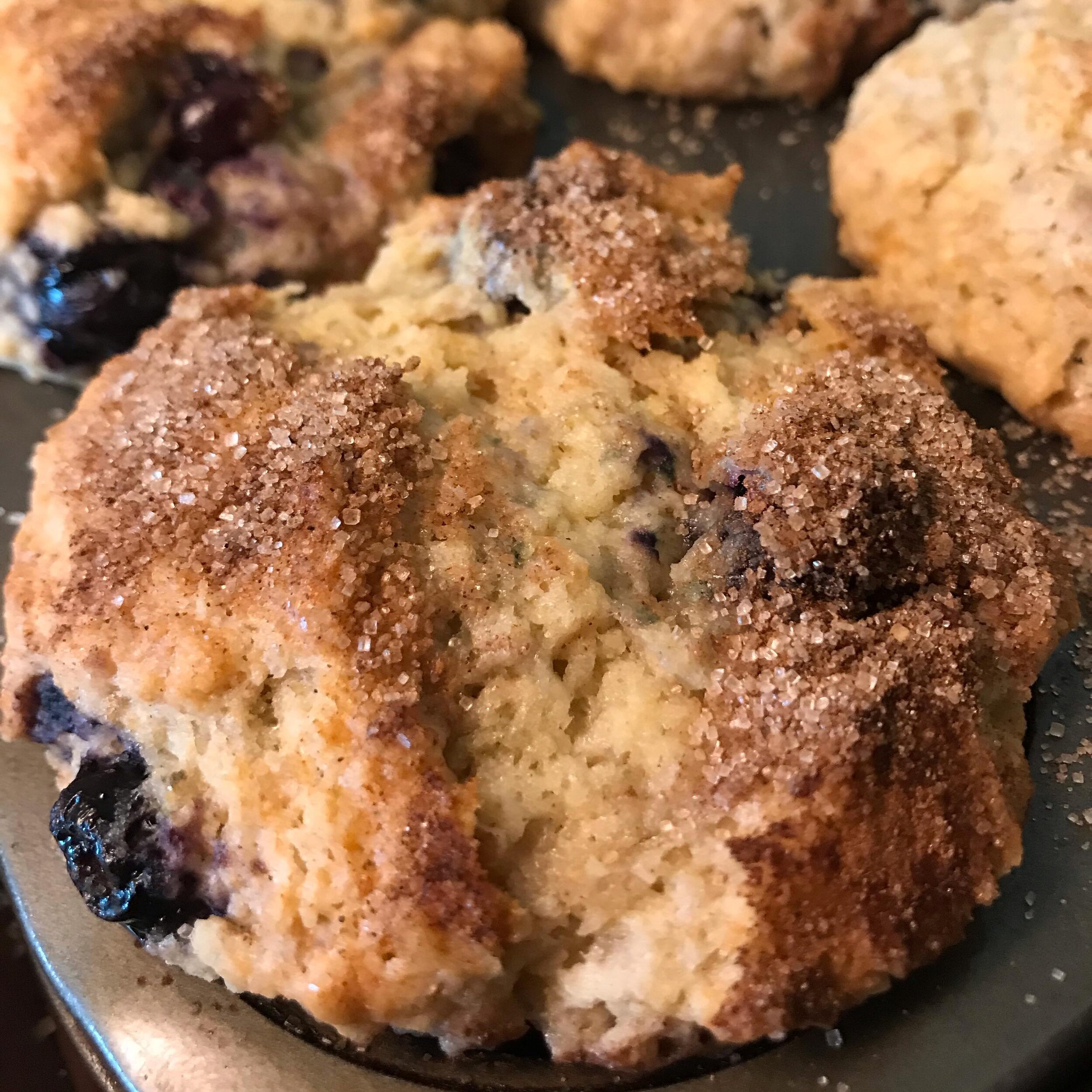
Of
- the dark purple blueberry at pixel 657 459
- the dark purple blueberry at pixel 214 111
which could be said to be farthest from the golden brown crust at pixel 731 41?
the dark purple blueberry at pixel 657 459

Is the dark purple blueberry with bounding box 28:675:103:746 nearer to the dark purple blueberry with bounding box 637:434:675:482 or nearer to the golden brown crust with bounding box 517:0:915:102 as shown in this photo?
the dark purple blueberry with bounding box 637:434:675:482

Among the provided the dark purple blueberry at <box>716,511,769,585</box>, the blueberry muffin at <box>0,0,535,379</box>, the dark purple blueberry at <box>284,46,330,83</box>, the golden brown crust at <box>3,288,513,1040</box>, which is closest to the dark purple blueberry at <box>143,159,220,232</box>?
the blueberry muffin at <box>0,0,535,379</box>

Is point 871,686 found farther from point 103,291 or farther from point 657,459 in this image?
point 103,291

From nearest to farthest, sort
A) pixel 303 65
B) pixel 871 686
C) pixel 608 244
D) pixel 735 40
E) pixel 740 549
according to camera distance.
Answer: pixel 871 686, pixel 740 549, pixel 608 244, pixel 303 65, pixel 735 40

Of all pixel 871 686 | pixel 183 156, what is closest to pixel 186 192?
pixel 183 156

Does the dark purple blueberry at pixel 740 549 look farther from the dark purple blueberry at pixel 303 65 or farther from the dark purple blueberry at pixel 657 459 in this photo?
the dark purple blueberry at pixel 303 65

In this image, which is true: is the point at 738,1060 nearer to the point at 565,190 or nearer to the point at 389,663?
the point at 389,663

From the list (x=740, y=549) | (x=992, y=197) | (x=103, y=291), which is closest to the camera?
(x=740, y=549)
